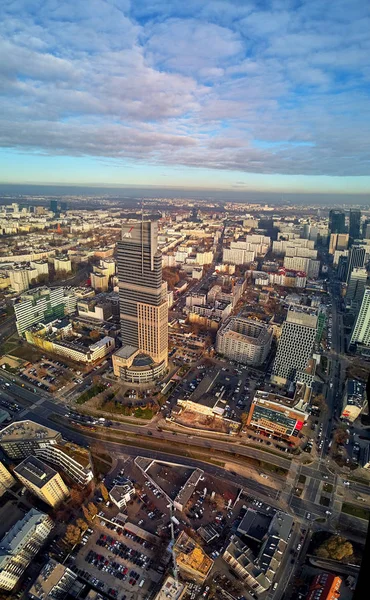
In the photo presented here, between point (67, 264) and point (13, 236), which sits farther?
point (13, 236)

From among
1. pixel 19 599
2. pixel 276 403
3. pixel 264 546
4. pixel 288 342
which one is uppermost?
pixel 288 342

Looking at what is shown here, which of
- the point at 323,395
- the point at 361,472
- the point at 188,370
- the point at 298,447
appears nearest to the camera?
the point at 361,472

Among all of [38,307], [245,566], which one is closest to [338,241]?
[38,307]

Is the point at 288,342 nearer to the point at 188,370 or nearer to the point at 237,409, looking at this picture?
the point at 237,409

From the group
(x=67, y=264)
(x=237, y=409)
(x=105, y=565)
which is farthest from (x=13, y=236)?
(x=105, y=565)

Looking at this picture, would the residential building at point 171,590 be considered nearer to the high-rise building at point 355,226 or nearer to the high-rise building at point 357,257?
the high-rise building at point 357,257

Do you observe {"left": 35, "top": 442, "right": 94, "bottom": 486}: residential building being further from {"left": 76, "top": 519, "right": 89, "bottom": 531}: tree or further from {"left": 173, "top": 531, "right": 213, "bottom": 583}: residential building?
{"left": 173, "top": 531, "right": 213, "bottom": 583}: residential building

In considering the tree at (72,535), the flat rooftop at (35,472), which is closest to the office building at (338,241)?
the flat rooftop at (35,472)

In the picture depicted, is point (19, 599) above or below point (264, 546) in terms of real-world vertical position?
below
